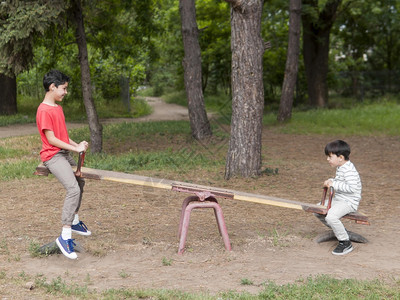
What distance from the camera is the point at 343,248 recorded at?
578 centimetres

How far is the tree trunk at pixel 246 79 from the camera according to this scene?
958 cm

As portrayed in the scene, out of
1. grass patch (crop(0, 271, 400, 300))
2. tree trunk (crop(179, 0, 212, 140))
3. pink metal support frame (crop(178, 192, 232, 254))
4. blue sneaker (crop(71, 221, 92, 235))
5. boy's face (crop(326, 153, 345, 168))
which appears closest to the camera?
grass patch (crop(0, 271, 400, 300))

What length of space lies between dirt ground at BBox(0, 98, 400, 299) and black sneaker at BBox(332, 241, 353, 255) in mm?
72

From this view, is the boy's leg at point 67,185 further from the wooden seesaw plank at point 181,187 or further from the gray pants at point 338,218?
the gray pants at point 338,218

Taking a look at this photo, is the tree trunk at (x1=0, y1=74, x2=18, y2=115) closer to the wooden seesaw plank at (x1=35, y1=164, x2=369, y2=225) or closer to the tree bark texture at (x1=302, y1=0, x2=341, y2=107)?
the tree bark texture at (x1=302, y1=0, x2=341, y2=107)

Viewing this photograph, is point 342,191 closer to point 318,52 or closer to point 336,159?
point 336,159

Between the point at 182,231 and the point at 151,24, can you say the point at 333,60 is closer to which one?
the point at 151,24

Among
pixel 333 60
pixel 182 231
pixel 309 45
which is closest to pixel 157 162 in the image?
pixel 182 231

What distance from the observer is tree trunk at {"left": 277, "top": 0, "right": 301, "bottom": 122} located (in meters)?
19.1

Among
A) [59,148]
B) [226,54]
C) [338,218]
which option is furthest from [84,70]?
[226,54]

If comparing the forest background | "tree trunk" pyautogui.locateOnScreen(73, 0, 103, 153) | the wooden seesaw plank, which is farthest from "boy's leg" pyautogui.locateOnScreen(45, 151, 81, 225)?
the forest background

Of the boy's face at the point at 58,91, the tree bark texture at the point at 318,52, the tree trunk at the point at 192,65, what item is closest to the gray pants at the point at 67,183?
the boy's face at the point at 58,91

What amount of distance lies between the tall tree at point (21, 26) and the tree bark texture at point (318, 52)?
15.1 m

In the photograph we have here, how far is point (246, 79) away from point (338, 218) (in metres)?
4.36
